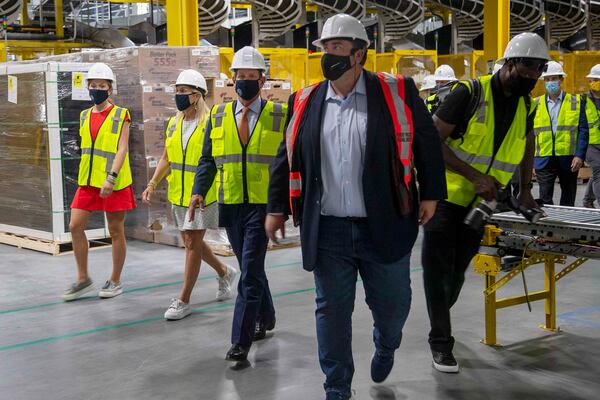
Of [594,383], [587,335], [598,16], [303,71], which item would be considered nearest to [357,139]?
[594,383]

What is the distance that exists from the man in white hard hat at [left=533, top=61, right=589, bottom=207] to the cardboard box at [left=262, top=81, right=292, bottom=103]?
9.65ft

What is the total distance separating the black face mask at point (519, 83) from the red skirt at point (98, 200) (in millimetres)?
3398

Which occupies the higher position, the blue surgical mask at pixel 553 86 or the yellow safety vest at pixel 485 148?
the blue surgical mask at pixel 553 86

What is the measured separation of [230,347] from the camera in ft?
16.2

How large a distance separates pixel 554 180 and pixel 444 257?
16.0 ft

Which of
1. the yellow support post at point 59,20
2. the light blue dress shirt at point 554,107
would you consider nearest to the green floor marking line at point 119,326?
the light blue dress shirt at point 554,107

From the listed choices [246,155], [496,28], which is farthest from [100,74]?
[496,28]

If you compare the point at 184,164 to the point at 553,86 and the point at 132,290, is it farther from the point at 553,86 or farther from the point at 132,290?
the point at 553,86

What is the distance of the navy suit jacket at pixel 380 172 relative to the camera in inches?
128

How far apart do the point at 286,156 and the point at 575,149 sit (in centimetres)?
591

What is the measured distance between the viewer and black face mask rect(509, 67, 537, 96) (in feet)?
13.5

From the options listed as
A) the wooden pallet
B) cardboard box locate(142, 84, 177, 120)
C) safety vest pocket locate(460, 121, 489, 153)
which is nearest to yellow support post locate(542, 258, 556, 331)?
safety vest pocket locate(460, 121, 489, 153)

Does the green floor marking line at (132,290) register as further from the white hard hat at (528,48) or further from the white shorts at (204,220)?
the white hard hat at (528,48)

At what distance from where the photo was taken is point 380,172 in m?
3.26
